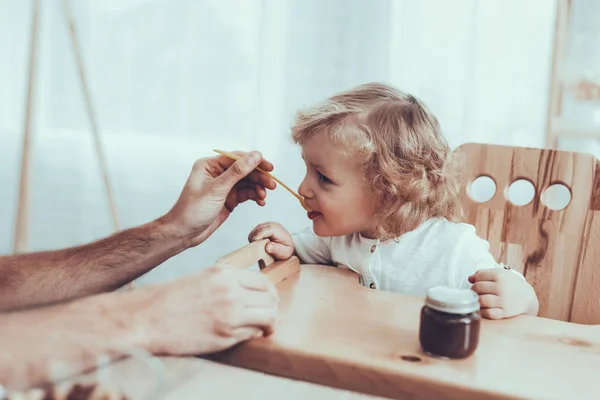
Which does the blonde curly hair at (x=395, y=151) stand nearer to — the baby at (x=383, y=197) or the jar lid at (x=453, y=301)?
the baby at (x=383, y=197)

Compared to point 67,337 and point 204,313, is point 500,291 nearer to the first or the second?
point 204,313

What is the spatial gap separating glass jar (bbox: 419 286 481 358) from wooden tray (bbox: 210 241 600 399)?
2cm

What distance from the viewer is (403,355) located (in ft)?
2.73

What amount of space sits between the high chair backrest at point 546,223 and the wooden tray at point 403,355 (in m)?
0.34

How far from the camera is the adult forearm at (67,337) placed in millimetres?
713

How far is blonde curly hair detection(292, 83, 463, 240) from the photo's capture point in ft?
4.39

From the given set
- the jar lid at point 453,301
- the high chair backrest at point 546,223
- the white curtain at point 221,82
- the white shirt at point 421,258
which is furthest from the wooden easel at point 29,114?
the jar lid at point 453,301

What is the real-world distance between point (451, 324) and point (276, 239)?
530 mm

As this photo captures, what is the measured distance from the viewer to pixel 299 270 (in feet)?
4.07

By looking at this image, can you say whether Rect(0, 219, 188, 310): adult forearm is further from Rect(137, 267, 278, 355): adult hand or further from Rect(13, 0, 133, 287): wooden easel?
Rect(13, 0, 133, 287): wooden easel

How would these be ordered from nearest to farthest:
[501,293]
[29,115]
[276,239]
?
[501,293] < [276,239] < [29,115]

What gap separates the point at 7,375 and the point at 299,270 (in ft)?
1.96

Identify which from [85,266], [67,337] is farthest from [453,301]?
[85,266]

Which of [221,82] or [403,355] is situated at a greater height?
[221,82]
